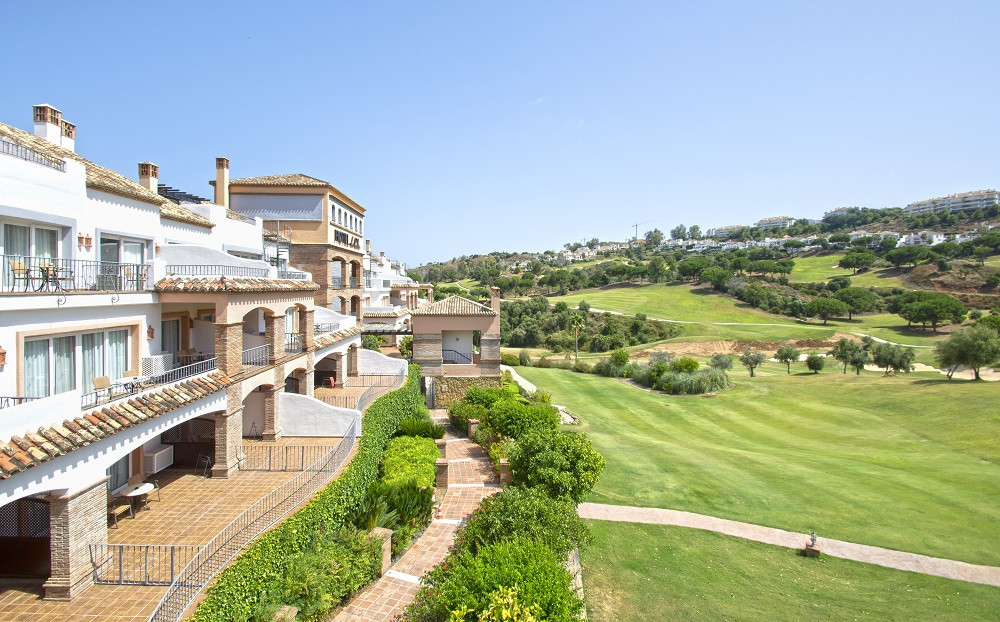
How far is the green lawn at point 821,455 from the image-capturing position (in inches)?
808

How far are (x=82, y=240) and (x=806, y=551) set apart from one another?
23.6 meters

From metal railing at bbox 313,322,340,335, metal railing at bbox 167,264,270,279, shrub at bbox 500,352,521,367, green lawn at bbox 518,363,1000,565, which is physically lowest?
green lawn at bbox 518,363,1000,565

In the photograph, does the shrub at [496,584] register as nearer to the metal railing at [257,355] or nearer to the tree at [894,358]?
the metal railing at [257,355]

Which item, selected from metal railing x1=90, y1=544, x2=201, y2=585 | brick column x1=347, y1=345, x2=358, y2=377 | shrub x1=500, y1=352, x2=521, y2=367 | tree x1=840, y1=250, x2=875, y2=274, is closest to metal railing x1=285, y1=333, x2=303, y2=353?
brick column x1=347, y1=345, x2=358, y2=377

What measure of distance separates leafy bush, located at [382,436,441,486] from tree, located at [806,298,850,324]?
94.0 meters

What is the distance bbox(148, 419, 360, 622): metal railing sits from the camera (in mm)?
8875

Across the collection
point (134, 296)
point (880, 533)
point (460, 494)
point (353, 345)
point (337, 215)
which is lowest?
point (880, 533)

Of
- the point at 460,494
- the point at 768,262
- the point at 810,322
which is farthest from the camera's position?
the point at 768,262

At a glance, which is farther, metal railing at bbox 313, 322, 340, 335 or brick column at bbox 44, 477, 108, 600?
metal railing at bbox 313, 322, 340, 335

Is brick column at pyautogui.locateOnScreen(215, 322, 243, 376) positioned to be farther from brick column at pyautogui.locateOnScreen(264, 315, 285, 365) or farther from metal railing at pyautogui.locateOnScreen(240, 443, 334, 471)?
metal railing at pyautogui.locateOnScreen(240, 443, 334, 471)

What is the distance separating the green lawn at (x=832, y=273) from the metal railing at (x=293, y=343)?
410ft

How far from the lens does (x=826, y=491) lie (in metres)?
23.2

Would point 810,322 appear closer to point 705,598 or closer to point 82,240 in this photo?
point 705,598

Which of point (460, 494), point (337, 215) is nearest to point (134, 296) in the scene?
point (460, 494)
